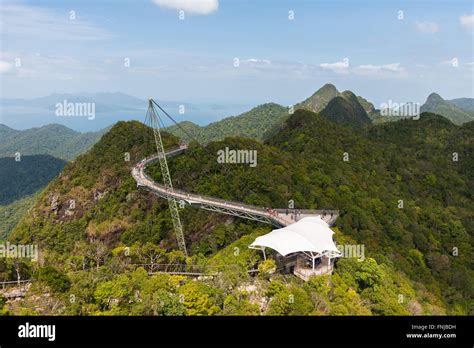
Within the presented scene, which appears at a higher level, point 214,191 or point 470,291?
point 214,191

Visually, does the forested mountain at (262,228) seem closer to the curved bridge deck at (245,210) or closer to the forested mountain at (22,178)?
the curved bridge deck at (245,210)

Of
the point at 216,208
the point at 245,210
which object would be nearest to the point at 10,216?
the point at 216,208

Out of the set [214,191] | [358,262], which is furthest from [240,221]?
[358,262]

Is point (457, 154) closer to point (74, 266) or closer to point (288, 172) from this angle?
point (288, 172)

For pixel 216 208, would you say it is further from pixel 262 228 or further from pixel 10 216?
pixel 10 216

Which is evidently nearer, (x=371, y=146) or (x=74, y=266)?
(x=74, y=266)

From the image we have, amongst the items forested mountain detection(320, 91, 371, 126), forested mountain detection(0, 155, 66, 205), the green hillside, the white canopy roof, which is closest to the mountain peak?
forested mountain detection(320, 91, 371, 126)
